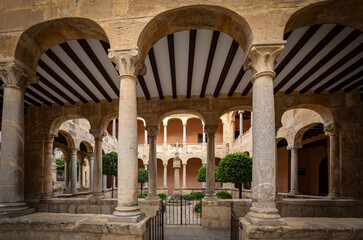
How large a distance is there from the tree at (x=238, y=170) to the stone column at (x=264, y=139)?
16.7ft

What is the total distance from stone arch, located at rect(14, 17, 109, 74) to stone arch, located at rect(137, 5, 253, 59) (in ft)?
2.52

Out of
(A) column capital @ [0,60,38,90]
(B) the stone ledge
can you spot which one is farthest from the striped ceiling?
(B) the stone ledge

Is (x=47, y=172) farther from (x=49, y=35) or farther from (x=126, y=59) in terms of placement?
(x=126, y=59)

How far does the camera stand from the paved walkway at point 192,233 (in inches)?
223

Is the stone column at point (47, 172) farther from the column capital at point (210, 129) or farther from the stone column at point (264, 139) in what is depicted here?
the stone column at point (264, 139)

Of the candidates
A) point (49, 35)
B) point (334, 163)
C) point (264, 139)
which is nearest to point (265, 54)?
point (264, 139)

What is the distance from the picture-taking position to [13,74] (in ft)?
13.5

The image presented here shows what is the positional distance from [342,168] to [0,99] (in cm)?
1088

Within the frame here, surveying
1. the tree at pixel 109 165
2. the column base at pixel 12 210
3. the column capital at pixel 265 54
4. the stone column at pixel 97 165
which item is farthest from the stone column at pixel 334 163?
the tree at pixel 109 165

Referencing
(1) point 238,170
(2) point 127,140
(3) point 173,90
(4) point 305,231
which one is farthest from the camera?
(1) point 238,170

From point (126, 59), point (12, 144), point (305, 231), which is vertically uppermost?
point (126, 59)

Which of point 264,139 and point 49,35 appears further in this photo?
point 49,35

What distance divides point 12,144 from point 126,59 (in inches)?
96.5

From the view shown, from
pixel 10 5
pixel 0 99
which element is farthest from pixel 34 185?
pixel 10 5
